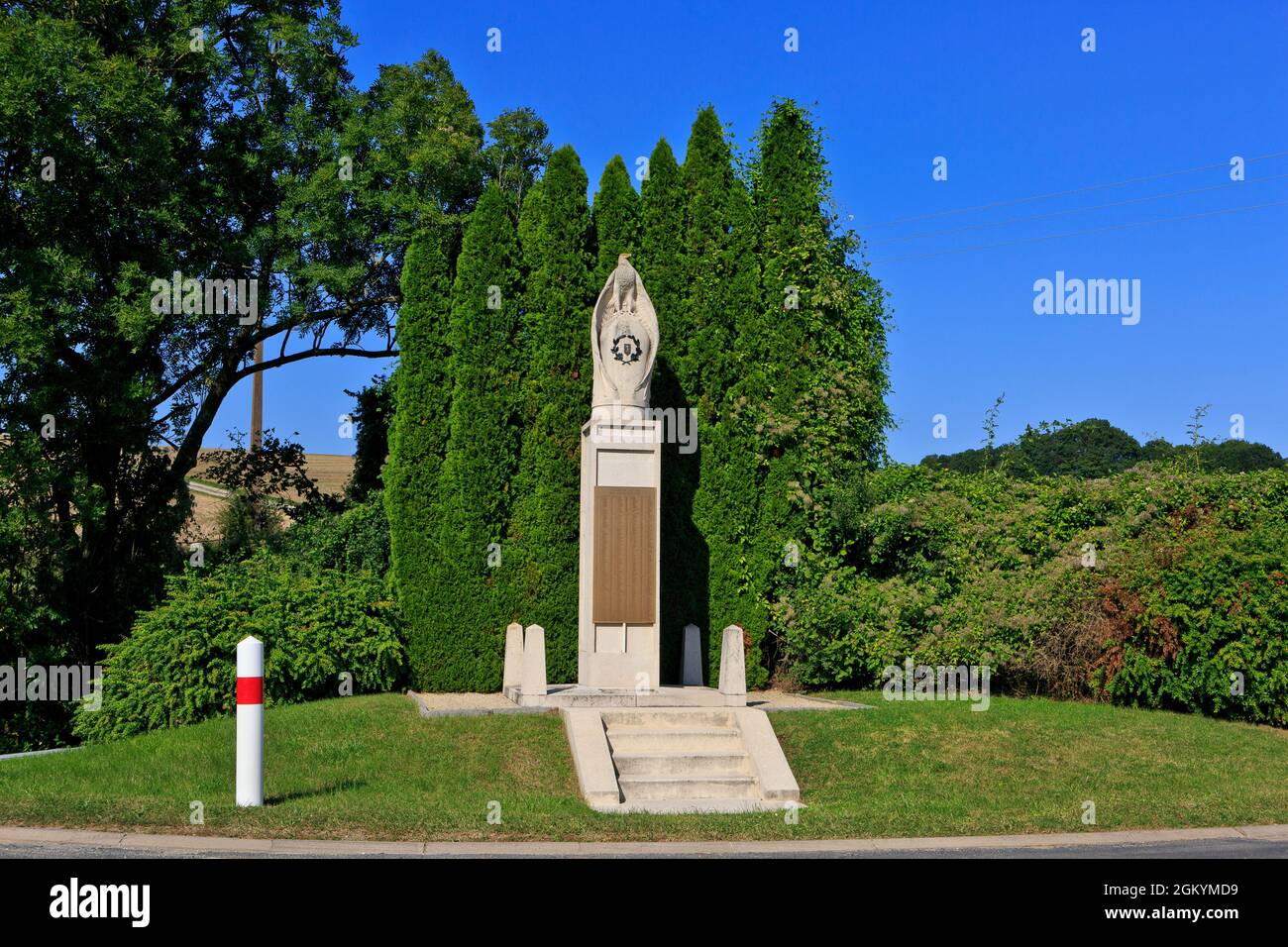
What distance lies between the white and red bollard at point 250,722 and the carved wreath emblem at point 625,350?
6430 mm

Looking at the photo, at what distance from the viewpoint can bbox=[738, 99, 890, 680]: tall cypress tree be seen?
17734 mm

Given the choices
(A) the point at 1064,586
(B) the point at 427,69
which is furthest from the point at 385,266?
(A) the point at 1064,586

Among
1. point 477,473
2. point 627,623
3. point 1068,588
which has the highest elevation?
point 477,473

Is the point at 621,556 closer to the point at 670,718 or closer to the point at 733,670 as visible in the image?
the point at 733,670

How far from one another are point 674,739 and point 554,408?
6247 mm

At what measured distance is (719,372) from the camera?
705 inches

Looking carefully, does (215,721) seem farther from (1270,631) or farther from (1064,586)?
(1270,631)

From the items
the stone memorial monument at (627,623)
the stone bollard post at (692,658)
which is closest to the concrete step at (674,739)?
the stone memorial monument at (627,623)

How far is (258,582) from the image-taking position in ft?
52.5

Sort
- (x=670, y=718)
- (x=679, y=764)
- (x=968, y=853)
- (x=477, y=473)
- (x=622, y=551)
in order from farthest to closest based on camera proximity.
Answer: (x=477, y=473) → (x=622, y=551) → (x=670, y=718) → (x=679, y=764) → (x=968, y=853)

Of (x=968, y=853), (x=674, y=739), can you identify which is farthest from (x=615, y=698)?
(x=968, y=853)

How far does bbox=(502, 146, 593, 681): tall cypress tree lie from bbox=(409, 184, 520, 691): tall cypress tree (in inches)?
9.0

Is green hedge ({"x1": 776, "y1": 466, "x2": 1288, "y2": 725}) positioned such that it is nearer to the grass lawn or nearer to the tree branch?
the grass lawn

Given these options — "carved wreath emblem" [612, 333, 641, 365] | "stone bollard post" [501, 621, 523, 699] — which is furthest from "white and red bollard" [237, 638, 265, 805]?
"carved wreath emblem" [612, 333, 641, 365]
